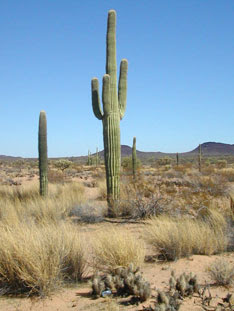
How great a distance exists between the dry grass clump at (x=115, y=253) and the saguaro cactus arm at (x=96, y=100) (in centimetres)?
589

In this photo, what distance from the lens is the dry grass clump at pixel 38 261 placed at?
4156mm

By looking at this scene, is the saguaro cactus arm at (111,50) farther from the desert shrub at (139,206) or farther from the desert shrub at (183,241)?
the desert shrub at (183,241)

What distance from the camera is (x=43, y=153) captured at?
1232 centimetres

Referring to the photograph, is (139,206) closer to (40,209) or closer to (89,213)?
(89,213)

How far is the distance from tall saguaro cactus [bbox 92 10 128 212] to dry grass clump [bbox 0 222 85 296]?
16.5ft

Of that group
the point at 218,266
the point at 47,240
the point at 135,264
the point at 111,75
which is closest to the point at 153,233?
the point at 135,264

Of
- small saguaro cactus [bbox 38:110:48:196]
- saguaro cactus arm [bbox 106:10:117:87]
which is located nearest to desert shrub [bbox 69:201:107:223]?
small saguaro cactus [bbox 38:110:48:196]

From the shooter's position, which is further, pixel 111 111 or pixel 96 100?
pixel 96 100

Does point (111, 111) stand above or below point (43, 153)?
above

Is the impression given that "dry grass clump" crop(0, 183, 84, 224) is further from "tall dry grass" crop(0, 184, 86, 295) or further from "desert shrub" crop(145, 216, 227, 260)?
"desert shrub" crop(145, 216, 227, 260)

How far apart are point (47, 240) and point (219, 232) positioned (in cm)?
338

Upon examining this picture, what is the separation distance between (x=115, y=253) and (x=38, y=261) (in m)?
1.15

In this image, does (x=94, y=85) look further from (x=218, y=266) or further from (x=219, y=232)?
(x=218, y=266)

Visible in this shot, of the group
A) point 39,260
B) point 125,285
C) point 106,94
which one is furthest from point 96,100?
point 125,285
